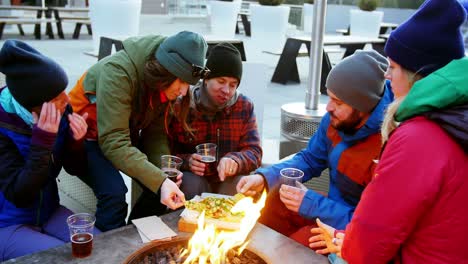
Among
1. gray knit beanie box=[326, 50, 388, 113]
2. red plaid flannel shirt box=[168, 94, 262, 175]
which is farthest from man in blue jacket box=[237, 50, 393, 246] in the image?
red plaid flannel shirt box=[168, 94, 262, 175]

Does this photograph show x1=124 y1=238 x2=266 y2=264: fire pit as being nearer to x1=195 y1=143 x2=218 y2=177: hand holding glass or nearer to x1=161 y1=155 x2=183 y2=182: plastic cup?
x1=161 y1=155 x2=183 y2=182: plastic cup

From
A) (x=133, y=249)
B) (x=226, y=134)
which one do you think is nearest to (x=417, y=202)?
(x=133, y=249)

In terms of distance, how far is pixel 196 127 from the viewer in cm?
311

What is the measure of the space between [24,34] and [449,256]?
13261mm

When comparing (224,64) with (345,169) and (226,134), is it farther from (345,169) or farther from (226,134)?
(345,169)


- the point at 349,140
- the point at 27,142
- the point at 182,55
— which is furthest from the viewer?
the point at 182,55

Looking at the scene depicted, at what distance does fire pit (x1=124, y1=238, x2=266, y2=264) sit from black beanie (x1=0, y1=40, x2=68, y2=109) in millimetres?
891

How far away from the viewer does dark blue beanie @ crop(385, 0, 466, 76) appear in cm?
179

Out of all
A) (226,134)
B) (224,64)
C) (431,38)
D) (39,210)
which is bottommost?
(39,210)

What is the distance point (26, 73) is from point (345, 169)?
160 cm

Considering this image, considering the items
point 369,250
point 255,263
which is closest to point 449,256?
point 369,250

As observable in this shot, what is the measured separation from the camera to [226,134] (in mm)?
3148

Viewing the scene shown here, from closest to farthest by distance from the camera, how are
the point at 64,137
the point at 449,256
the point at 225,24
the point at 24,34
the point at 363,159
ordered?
the point at 449,256
the point at 363,159
the point at 64,137
the point at 225,24
the point at 24,34

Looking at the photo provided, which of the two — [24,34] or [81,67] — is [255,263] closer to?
[81,67]
